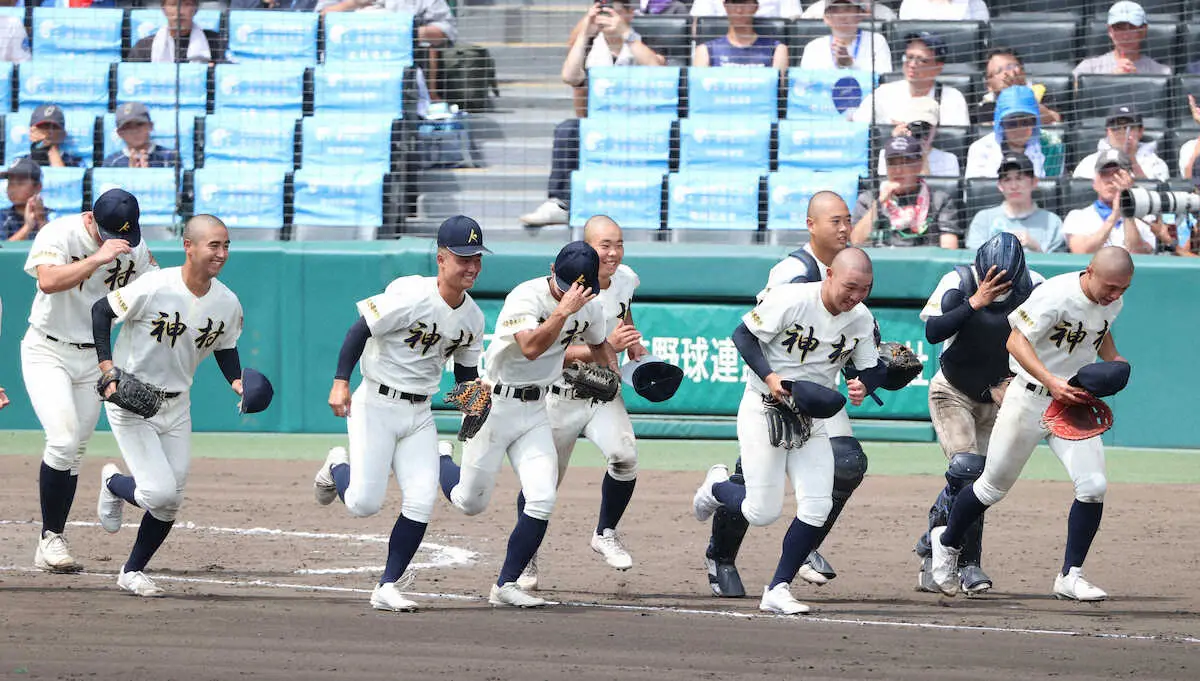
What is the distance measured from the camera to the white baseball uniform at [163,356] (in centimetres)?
708

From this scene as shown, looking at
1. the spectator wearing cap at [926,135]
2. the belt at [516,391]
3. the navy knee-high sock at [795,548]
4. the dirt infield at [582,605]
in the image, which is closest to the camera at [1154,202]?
the spectator wearing cap at [926,135]

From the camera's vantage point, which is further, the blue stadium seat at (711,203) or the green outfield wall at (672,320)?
the blue stadium seat at (711,203)

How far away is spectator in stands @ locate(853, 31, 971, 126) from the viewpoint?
13047 millimetres

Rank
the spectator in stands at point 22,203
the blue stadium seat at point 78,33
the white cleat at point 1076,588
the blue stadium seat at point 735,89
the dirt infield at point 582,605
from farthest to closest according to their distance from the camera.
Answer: the blue stadium seat at point 78,33 < the blue stadium seat at point 735,89 < the spectator in stands at point 22,203 < the white cleat at point 1076,588 < the dirt infield at point 582,605

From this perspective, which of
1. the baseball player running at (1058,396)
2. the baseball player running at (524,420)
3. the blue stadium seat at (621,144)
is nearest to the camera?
the baseball player running at (524,420)

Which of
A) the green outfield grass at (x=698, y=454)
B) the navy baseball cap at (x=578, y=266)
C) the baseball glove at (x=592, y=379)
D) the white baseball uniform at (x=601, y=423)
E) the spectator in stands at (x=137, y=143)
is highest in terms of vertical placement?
the spectator in stands at (x=137, y=143)

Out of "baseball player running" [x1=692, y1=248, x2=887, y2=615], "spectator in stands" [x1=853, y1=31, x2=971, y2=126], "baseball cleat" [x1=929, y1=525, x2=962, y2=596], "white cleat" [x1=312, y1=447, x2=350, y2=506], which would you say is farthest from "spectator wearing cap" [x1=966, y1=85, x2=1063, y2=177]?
"white cleat" [x1=312, y1=447, x2=350, y2=506]

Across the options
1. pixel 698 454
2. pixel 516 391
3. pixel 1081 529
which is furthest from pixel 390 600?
pixel 698 454

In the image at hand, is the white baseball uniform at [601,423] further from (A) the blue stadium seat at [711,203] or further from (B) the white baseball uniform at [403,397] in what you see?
(A) the blue stadium seat at [711,203]

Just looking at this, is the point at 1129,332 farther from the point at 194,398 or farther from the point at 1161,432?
the point at 194,398

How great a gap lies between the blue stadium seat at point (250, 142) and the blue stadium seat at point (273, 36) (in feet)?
3.30

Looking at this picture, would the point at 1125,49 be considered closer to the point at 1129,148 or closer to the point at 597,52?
the point at 1129,148

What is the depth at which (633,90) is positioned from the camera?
13.5m

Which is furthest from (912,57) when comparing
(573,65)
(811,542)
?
(811,542)
